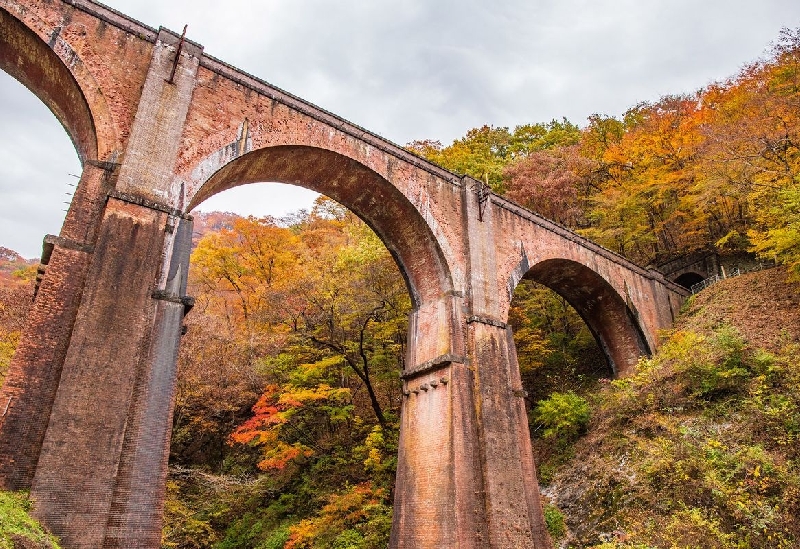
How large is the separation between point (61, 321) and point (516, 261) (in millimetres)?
9612

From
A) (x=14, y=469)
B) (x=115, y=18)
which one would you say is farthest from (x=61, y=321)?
(x=115, y=18)

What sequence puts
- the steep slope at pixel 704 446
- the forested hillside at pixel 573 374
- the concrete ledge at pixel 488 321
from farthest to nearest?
1. the concrete ledge at pixel 488 321
2. the forested hillside at pixel 573 374
3. the steep slope at pixel 704 446

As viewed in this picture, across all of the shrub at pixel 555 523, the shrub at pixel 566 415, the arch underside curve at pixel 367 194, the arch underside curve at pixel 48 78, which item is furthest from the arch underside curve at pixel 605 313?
the arch underside curve at pixel 48 78

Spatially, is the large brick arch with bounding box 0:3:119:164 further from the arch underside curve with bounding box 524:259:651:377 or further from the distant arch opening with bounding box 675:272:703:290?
the distant arch opening with bounding box 675:272:703:290

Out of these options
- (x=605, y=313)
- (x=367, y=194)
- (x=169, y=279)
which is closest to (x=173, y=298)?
(x=169, y=279)

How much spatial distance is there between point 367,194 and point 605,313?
9.43 metres

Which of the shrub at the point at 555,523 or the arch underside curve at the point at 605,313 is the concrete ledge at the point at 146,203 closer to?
the shrub at the point at 555,523

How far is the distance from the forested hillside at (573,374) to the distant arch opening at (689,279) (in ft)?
3.59

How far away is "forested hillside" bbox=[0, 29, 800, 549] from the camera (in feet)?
31.2

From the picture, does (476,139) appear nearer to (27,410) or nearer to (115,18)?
(115,18)

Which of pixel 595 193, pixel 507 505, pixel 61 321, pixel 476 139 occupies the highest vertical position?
pixel 476 139

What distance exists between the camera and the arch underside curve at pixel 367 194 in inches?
392

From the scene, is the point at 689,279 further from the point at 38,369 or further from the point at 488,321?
the point at 38,369

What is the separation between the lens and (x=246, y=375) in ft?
49.9
